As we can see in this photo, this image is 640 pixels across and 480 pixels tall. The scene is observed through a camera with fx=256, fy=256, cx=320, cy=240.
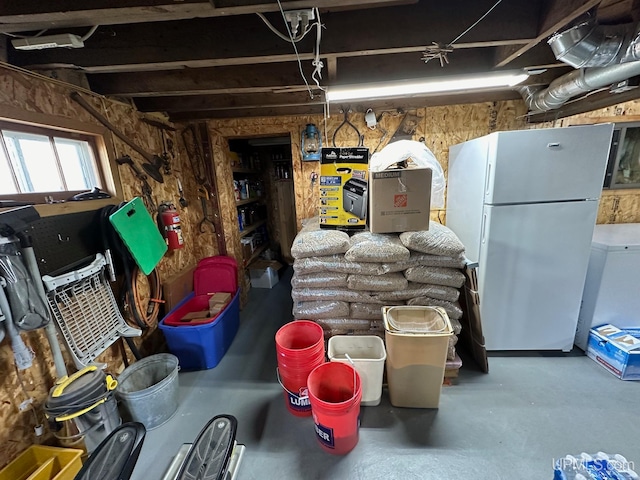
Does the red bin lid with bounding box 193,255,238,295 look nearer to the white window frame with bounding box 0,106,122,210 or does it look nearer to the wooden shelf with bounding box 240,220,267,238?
the wooden shelf with bounding box 240,220,267,238

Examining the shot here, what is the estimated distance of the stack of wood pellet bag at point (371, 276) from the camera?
1.99 meters

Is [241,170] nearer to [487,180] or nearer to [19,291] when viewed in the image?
[19,291]

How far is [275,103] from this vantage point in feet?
7.89

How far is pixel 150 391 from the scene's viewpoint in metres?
1.74

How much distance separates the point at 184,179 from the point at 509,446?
373 centimetres

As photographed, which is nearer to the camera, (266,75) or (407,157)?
(266,75)

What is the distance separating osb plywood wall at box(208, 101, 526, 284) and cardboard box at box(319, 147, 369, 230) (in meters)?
0.89

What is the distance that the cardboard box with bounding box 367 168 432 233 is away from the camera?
6.47 feet

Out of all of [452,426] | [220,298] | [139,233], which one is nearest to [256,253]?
[220,298]

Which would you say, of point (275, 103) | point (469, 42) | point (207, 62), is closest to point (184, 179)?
point (275, 103)

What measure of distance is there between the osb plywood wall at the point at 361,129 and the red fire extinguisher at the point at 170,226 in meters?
0.76

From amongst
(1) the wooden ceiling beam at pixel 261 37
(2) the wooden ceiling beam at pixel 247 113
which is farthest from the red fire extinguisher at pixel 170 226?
(1) the wooden ceiling beam at pixel 261 37

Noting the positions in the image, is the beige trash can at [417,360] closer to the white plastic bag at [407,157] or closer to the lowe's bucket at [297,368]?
the lowe's bucket at [297,368]

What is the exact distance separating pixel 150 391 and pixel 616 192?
4.79 meters
